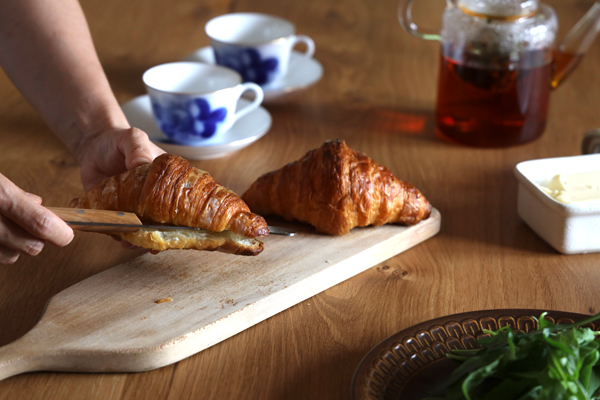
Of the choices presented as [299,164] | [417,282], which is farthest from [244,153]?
[417,282]

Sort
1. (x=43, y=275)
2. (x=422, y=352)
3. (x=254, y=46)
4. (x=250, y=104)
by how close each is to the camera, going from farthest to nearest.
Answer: (x=254, y=46) → (x=250, y=104) → (x=43, y=275) → (x=422, y=352)

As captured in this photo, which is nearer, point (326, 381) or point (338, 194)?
point (326, 381)

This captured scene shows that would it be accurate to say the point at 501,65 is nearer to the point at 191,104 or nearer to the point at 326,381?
the point at 191,104

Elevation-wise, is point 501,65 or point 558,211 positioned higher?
point 501,65

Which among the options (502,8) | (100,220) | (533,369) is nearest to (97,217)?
(100,220)

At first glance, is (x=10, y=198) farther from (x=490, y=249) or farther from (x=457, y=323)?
(x=490, y=249)

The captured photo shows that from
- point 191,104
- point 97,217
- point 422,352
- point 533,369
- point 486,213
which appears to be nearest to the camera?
point 533,369
